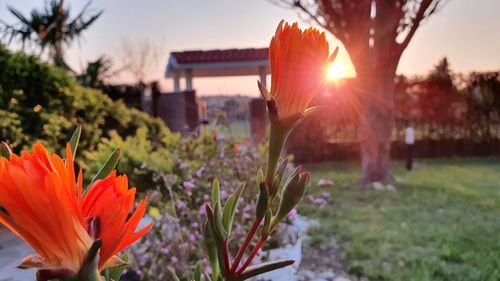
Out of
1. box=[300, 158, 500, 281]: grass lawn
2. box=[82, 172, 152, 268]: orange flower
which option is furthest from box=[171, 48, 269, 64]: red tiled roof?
box=[82, 172, 152, 268]: orange flower

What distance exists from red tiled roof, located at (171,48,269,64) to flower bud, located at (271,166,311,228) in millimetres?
10420

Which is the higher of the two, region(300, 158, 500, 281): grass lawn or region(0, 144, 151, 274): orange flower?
region(0, 144, 151, 274): orange flower

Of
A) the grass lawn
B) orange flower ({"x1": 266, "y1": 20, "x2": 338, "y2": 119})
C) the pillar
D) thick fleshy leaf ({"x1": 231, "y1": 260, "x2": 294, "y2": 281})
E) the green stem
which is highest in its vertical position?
the pillar

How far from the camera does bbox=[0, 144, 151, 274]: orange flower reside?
283 mm

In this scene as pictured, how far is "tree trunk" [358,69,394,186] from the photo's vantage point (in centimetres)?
610

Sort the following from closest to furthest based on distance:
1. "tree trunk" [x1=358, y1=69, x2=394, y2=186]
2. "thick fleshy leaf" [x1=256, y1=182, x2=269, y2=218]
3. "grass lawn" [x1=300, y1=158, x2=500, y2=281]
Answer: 1. "thick fleshy leaf" [x1=256, y1=182, x2=269, y2=218]
2. "grass lawn" [x1=300, y1=158, x2=500, y2=281]
3. "tree trunk" [x1=358, y1=69, x2=394, y2=186]

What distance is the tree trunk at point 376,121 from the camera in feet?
20.0

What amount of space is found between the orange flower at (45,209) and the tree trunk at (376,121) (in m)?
5.98

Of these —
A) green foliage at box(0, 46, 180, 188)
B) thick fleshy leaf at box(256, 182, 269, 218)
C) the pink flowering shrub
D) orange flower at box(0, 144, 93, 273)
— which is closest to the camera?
orange flower at box(0, 144, 93, 273)

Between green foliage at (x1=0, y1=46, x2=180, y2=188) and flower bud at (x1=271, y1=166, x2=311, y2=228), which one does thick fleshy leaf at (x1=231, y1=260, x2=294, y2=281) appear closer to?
flower bud at (x1=271, y1=166, x2=311, y2=228)

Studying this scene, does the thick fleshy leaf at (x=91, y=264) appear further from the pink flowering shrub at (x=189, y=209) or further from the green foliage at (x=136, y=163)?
the green foliage at (x=136, y=163)

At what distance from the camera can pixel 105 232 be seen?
312mm

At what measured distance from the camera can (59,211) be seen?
292 mm

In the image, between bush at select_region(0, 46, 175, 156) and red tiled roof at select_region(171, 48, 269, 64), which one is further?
red tiled roof at select_region(171, 48, 269, 64)
